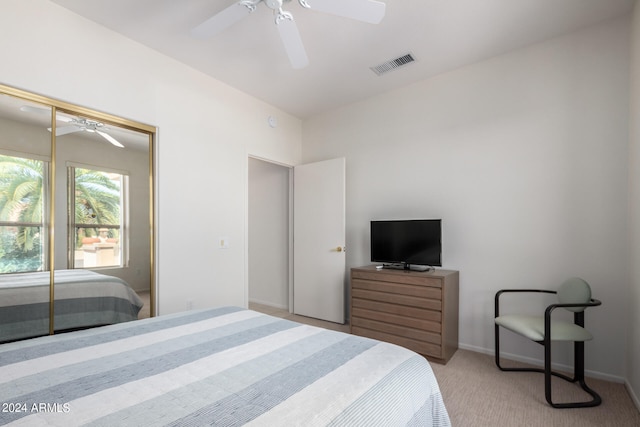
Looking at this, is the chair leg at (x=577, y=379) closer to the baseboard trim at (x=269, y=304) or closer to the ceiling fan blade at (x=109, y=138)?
the baseboard trim at (x=269, y=304)

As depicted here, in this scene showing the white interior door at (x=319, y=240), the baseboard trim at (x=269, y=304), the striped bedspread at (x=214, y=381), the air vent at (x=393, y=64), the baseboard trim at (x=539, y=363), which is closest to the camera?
the striped bedspread at (x=214, y=381)

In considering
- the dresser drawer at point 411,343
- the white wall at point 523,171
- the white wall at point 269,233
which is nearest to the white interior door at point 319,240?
the white wall at point 269,233

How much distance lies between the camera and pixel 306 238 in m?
4.24

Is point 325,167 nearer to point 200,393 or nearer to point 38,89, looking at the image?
point 38,89

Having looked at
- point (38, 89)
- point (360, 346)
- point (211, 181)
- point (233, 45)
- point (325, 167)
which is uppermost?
point (233, 45)

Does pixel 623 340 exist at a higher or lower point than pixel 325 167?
lower

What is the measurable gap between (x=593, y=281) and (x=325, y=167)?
2857mm

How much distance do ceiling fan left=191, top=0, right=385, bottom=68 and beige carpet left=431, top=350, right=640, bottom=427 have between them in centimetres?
253

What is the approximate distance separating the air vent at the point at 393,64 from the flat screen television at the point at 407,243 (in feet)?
5.12

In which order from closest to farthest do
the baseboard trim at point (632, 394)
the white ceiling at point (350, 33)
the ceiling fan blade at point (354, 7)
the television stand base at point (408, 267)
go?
the ceiling fan blade at point (354, 7) < the baseboard trim at point (632, 394) < the white ceiling at point (350, 33) < the television stand base at point (408, 267)

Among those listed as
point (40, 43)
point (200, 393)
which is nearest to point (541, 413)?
point (200, 393)

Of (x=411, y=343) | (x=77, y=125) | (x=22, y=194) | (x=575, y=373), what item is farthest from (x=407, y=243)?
(x=22, y=194)

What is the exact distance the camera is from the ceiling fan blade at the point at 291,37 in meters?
1.95

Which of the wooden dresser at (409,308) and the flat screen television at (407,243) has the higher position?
the flat screen television at (407,243)
